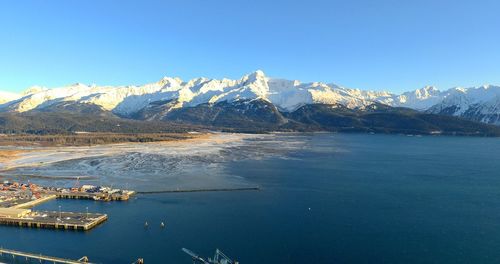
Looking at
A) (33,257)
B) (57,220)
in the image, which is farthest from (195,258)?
(57,220)

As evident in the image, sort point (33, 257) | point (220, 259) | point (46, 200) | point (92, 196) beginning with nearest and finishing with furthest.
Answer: point (220, 259)
point (33, 257)
point (46, 200)
point (92, 196)

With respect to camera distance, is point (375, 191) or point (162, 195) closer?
point (162, 195)

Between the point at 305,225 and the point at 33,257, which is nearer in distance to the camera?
the point at 33,257

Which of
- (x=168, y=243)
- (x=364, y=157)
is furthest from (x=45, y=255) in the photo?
(x=364, y=157)

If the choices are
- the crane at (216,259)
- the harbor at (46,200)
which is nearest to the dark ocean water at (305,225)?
the crane at (216,259)

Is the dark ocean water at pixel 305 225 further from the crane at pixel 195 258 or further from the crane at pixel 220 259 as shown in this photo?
the crane at pixel 220 259

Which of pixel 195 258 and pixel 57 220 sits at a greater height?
pixel 57 220

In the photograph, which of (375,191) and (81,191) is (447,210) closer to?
(375,191)

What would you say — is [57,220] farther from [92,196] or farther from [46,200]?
[46,200]

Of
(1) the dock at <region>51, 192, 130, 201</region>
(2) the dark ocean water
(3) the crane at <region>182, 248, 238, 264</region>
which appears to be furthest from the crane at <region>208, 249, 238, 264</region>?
(1) the dock at <region>51, 192, 130, 201</region>
